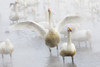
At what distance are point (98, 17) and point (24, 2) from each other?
454 cm

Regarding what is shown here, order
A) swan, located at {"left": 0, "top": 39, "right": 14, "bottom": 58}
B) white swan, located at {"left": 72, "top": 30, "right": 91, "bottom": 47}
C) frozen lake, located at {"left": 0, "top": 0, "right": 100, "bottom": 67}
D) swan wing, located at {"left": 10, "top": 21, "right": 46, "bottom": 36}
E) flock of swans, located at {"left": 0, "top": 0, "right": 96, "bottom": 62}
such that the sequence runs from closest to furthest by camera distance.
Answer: frozen lake, located at {"left": 0, "top": 0, "right": 100, "bottom": 67} < flock of swans, located at {"left": 0, "top": 0, "right": 96, "bottom": 62} < swan, located at {"left": 0, "top": 39, "right": 14, "bottom": 58} < swan wing, located at {"left": 10, "top": 21, "right": 46, "bottom": 36} < white swan, located at {"left": 72, "top": 30, "right": 91, "bottom": 47}

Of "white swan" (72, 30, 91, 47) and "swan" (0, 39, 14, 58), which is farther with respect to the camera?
"white swan" (72, 30, 91, 47)

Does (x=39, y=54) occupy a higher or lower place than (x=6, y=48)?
lower

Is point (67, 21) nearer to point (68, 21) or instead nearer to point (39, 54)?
point (68, 21)

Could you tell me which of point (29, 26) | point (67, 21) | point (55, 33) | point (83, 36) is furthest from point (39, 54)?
point (83, 36)

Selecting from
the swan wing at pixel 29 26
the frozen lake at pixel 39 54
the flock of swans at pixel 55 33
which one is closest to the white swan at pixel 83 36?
the flock of swans at pixel 55 33

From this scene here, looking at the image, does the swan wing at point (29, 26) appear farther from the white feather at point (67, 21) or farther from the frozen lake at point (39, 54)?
the frozen lake at point (39, 54)

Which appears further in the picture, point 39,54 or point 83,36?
point 83,36

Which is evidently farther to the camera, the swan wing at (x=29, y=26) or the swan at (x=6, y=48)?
the swan wing at (x=29, y=26)

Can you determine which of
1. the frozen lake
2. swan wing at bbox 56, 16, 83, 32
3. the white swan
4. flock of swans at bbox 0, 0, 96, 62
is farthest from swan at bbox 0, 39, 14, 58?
the white swan

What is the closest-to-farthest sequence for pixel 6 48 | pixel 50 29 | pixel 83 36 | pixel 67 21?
pixel 6 48 → pixel 50 29 → pixel 67 21 → pixel 83 36

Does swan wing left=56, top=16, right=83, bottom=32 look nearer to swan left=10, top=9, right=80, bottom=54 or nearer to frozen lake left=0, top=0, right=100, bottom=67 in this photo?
swan left=10, top=9, right=80, bottom=54

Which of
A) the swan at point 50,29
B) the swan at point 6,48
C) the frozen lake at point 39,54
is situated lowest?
the frozen lake at point 39,54

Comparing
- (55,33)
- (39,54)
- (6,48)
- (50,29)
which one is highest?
(50,29)
